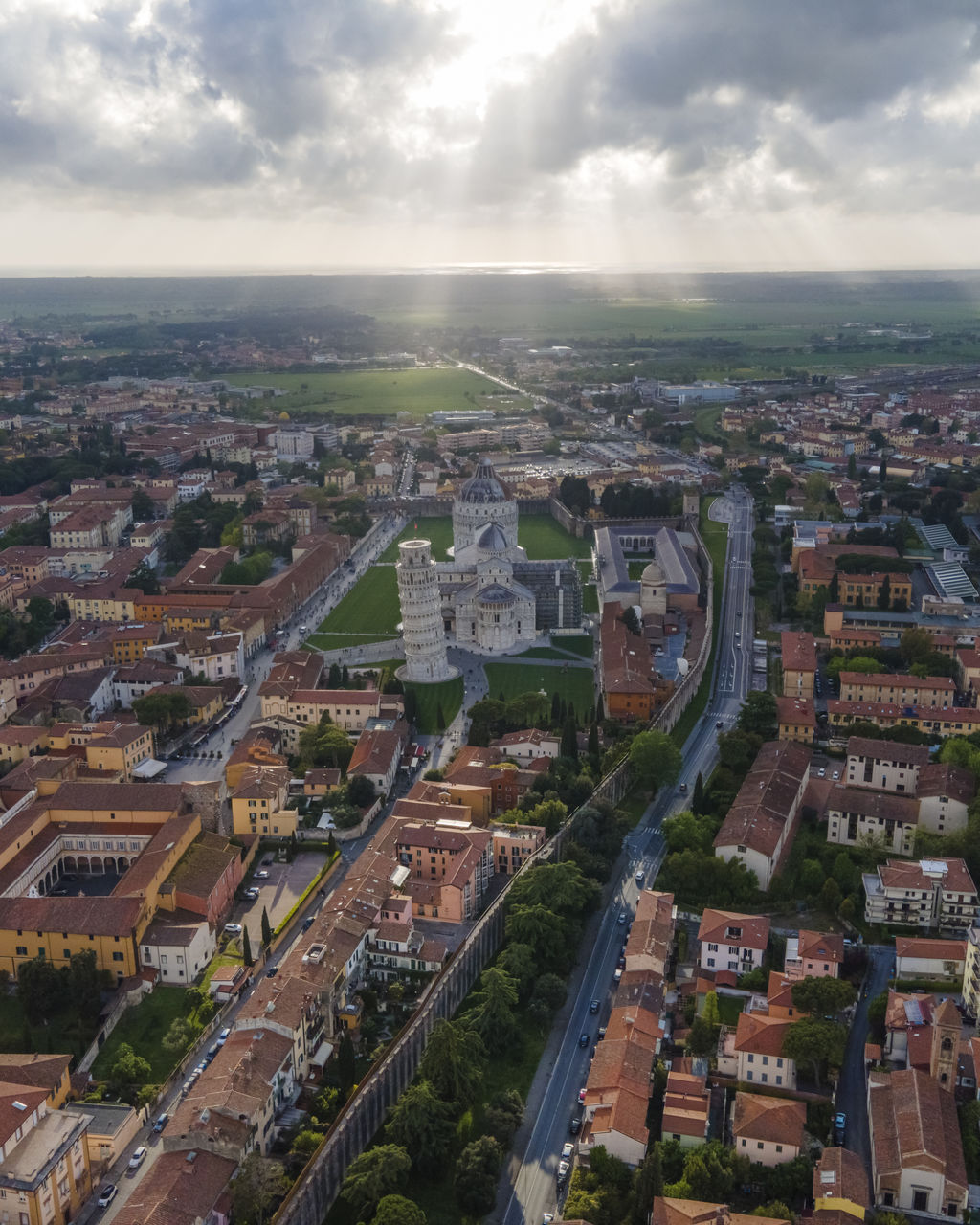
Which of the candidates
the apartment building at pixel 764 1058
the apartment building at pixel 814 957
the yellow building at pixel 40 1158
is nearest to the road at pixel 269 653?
the yellow building at pixel 40 1158

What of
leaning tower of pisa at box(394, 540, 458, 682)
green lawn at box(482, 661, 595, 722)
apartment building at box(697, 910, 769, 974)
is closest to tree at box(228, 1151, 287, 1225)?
apartment building at box(697, 910, 769, 974)

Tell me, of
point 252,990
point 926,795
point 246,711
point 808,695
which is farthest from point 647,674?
point 252,990

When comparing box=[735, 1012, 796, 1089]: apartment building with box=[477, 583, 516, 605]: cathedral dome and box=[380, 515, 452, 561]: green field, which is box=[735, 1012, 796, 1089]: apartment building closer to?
box=[477, 583, 516, 605]: cathedral dome

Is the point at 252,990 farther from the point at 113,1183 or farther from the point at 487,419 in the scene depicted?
the point at 487,419

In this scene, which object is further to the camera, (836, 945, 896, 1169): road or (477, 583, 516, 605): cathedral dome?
(477, 583, 516, 605): cathedral dome

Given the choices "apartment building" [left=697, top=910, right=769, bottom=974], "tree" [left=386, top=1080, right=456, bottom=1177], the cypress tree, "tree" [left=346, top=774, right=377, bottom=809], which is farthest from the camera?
the cypress tree

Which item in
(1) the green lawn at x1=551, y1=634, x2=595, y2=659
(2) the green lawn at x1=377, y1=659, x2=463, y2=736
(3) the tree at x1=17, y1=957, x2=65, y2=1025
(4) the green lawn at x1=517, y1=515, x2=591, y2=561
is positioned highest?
(4) the green lawn at x1=517, y1=515, x2=591, y2=561

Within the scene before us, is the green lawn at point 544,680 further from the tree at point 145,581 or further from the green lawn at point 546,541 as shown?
the tree at point 145,581

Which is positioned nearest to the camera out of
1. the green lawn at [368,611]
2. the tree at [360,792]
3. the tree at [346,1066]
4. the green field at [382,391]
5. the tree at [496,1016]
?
the tree at [346,1066]
